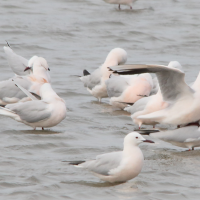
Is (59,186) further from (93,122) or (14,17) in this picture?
(14,17)

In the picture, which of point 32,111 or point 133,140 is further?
point 32,111

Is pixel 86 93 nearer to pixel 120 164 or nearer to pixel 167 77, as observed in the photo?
pixel 167 77

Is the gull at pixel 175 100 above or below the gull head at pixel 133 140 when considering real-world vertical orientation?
above

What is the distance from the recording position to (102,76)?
37.1 ft

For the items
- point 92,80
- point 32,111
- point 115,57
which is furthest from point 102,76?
point 32,111

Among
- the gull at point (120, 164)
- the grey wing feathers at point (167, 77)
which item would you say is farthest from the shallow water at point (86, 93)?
the grey wing feathers at point (167, 77)

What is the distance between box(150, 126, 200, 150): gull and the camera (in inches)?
312

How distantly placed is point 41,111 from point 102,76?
116 inches

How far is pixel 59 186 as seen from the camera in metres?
6.60

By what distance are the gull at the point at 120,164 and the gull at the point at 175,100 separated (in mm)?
1245

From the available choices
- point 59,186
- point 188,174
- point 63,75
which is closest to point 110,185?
point 59,186

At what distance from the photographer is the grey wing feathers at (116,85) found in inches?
407

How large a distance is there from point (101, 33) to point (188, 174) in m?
10.0

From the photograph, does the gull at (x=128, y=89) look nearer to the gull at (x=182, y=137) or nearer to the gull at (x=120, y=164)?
the gull at (x=182, y=137)
